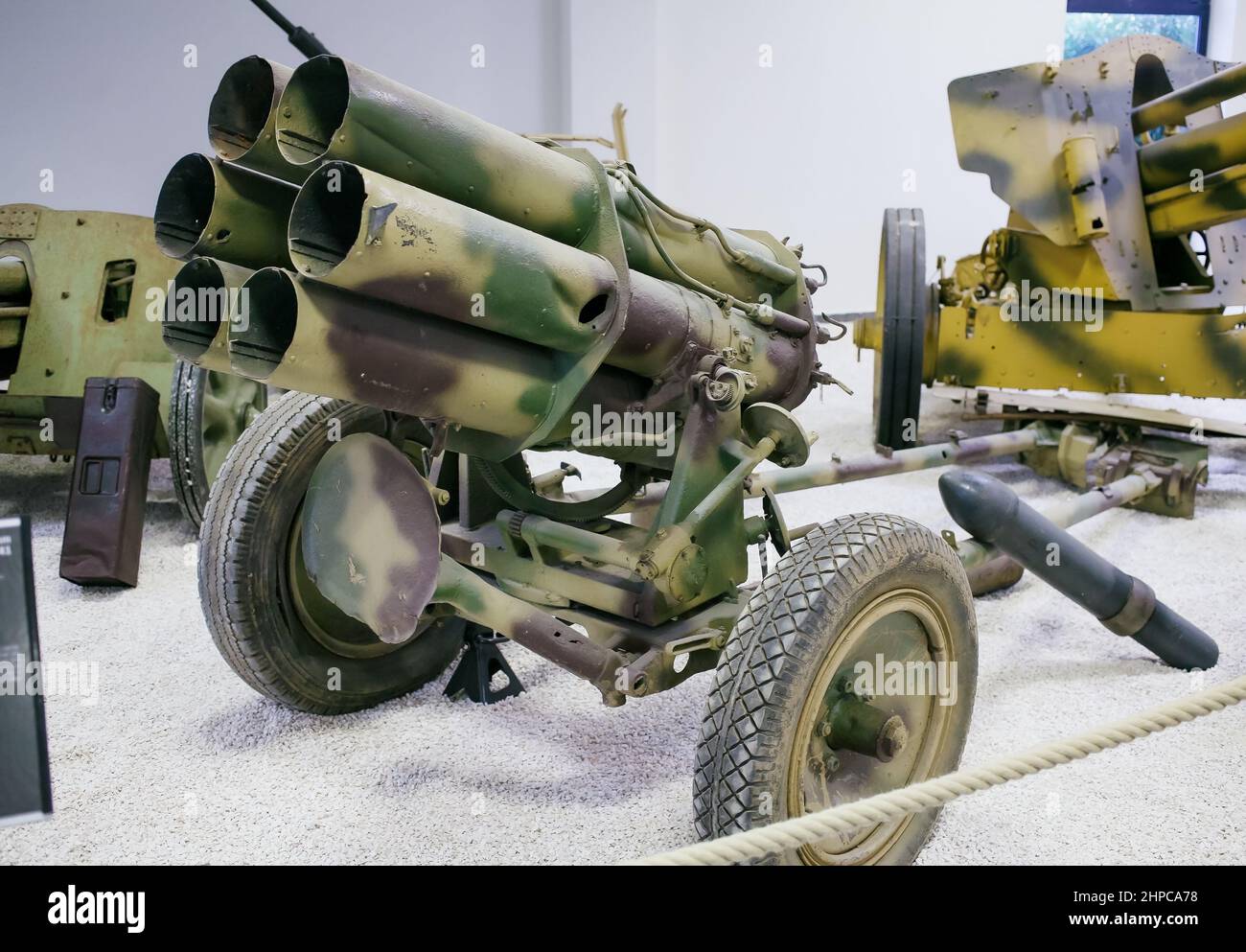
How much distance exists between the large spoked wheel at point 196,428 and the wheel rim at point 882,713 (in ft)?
8.35

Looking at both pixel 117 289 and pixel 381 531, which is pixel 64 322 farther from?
pixel 381 531

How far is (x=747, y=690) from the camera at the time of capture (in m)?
1.71

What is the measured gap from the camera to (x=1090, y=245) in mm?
4570

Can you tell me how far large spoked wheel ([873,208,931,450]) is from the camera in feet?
15.6

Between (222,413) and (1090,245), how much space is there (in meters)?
3.66

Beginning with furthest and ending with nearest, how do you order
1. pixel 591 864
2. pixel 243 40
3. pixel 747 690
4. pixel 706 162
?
pixel 706 162 < pixel 243 40 < pixel 591 864 < pixel 747 690

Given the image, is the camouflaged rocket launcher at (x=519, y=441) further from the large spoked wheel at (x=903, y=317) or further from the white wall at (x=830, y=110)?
the white wall at (x=830, y=110)

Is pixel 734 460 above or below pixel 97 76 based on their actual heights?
below

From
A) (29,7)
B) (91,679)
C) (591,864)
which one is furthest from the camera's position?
(29,7)

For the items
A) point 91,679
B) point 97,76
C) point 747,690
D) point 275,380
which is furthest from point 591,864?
point 97,76

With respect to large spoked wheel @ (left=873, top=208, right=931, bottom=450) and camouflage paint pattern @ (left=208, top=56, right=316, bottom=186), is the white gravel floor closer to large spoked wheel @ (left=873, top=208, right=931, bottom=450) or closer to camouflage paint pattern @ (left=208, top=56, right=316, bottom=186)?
camouflage paint pattern @ (left=208, top=56, right=316, bottom=186)
